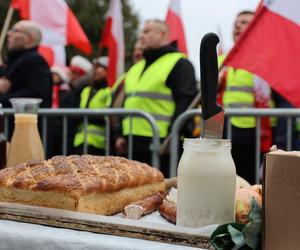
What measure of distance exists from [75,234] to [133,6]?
30.4 meters

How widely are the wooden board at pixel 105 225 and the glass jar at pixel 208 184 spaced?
0.07 metres

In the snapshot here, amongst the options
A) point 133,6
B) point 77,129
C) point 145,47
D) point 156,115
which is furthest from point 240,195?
point 133,6

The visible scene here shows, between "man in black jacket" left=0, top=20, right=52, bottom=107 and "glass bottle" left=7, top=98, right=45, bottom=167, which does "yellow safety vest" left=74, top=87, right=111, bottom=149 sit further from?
"glass bottle" left=7, top=98, right=45, bottom=167

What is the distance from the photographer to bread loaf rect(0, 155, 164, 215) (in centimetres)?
139

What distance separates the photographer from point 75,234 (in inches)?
46.2

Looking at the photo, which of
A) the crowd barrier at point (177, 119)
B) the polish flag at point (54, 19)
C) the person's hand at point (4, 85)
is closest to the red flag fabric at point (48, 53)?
the polish flag at point (54, 19)

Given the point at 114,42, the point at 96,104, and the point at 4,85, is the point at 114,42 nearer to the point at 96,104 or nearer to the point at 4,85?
the point at 96,104

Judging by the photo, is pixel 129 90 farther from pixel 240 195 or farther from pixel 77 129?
pixel 240 195

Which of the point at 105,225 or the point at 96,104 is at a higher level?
the point at 96,104

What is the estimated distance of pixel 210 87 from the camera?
121 cm

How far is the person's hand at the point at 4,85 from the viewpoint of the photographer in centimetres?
446

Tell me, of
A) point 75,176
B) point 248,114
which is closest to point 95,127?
point 248,114

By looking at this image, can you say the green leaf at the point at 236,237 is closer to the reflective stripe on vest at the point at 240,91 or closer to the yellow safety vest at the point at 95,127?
the reflective stripe on vest at the point at 240,91

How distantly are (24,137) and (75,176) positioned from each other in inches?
20.4
